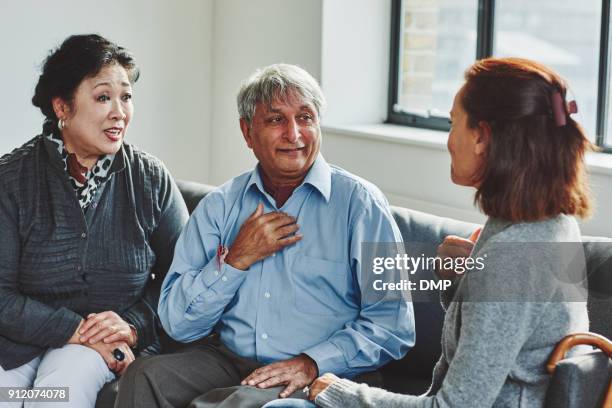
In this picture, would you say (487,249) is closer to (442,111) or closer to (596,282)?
(596,282)

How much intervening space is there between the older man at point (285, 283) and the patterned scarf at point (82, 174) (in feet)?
1.59

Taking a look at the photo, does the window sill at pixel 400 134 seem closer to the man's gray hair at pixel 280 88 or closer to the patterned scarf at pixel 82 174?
the man's gray hair at pixel 280 88

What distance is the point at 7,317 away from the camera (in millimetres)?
2609

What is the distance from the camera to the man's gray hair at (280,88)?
2352 millimetres

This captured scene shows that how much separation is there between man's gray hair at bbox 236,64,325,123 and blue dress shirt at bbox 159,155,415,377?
0.17 m

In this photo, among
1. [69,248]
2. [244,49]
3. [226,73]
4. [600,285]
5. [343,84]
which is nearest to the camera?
[600,285]

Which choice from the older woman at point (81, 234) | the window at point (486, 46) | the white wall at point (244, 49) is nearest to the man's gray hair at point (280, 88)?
the older woman at point (81, 234)

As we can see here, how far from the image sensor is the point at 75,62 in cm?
275

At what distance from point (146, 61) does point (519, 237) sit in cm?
324

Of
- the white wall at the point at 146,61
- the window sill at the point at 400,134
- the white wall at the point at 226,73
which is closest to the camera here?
the window sill at the point at 400,134

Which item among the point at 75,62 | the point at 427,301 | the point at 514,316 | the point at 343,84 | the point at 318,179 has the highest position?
the point at 75,62

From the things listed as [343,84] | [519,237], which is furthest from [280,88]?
[343,84]

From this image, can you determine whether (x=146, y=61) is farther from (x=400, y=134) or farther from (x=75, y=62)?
(x=75, y=62)

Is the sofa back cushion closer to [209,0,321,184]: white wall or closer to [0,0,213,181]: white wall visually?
[209,0,321,184]: white wall
